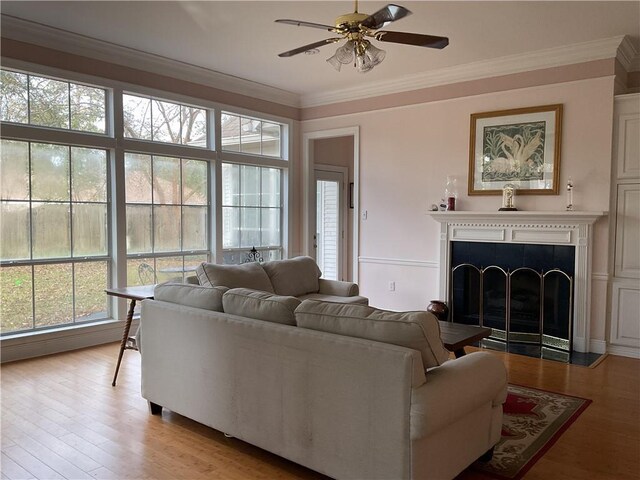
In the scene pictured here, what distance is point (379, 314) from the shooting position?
228cm

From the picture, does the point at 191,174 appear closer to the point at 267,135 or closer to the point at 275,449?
the point at 267,135

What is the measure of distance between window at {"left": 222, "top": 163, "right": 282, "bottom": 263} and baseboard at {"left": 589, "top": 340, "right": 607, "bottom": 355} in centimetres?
395

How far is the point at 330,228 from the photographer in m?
7.87

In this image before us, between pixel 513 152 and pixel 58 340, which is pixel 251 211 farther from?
pixel 513 152

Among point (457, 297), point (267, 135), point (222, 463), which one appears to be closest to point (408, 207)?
point (457, 297)

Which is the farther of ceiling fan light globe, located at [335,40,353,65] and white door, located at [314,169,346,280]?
white door, located at [314,169,346,280]

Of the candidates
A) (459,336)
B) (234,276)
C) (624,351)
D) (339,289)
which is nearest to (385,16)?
(459,336)

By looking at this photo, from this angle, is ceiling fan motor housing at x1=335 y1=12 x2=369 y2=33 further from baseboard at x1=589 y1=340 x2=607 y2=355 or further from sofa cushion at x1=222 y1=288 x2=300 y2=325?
baseboard at x1=589 y1=340 x2=607 y2=355

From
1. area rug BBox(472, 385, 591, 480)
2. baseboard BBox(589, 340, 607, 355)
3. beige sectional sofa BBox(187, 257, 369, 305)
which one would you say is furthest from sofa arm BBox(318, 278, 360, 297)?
baseboard BBox(589, 340, 607, 355)

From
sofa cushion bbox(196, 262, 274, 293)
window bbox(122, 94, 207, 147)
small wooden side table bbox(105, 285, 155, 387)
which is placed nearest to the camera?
small wooden side table bbox(105, 285, 155, 387)

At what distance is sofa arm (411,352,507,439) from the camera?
6.56 feet

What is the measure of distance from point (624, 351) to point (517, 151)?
2205 millimetres

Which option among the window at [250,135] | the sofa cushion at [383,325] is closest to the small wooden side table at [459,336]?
the sofa cushion at [383,325]

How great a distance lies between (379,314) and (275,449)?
2.95ft
